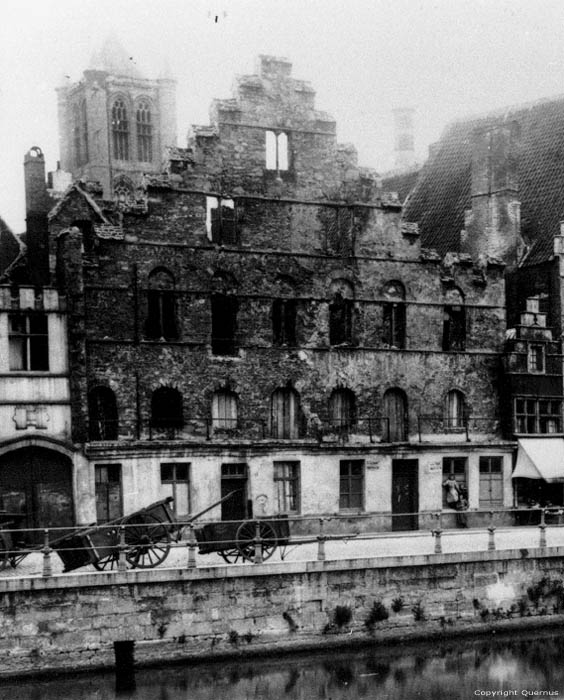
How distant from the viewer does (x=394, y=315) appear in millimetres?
42094

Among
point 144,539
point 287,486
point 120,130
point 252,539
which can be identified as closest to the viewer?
point 144,539

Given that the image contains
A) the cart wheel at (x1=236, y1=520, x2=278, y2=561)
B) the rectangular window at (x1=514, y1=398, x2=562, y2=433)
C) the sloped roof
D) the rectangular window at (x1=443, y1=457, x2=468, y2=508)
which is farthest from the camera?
the sloped roof

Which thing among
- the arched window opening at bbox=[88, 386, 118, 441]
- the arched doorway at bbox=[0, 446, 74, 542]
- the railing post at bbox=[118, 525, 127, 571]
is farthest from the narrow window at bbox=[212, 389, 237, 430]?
the railing post at bbox=[118, 525, 127, 571]

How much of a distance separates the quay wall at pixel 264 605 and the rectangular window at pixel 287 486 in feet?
28.3

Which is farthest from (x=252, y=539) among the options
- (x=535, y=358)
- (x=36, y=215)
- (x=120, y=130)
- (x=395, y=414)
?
(x=120, y=130)

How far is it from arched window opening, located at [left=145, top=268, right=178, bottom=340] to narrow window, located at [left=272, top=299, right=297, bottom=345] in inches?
139

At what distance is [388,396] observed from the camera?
41906 millimetres

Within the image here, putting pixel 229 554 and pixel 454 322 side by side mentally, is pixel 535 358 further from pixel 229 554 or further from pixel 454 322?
pixel 229 554

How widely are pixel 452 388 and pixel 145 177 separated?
12.8 meters

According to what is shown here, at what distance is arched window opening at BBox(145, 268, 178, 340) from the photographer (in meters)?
38.6

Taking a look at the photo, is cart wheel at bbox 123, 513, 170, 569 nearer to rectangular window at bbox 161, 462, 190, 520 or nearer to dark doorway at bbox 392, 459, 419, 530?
rectangular window at bbox 161, 462, 190, 520

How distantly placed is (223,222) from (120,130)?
59.5 m

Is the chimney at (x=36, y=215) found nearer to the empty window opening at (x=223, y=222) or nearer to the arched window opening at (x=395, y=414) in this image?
the empty window opening at (x=223, y=222)

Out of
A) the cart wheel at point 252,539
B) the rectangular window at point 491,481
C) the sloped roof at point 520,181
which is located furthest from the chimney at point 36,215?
the cart wheel at point 252,539
